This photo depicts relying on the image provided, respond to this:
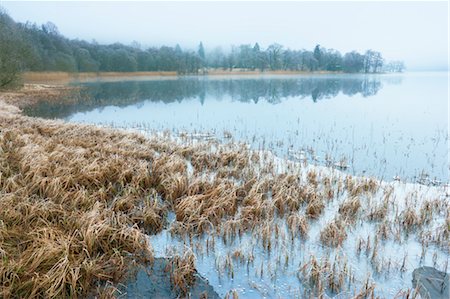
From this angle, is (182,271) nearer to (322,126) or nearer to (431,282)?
(431,282)

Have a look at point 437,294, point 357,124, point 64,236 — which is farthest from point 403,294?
point 357,124

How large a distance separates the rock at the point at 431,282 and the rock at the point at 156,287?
2516 millimetres

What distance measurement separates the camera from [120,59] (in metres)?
82.8

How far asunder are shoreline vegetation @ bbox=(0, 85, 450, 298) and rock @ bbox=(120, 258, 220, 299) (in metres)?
0.10

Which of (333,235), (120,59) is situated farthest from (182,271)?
(120,59)

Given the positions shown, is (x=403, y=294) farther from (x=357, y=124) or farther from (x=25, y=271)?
(x=357, y=124)

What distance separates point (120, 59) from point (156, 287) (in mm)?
86558

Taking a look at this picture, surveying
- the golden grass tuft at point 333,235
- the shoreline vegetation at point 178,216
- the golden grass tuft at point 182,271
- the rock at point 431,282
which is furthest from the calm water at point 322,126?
the golden grass tuft at point 182,271

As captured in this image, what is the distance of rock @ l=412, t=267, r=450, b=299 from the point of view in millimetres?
3971

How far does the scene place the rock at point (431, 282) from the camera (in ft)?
13.0

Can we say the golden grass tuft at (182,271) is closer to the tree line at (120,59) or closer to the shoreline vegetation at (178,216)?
the shoreline vegetation at (178,216)

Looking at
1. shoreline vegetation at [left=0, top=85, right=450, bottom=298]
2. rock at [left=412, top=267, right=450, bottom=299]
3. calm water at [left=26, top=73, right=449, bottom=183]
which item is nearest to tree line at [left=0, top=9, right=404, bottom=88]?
calm water at [left=26, top=73, right=449, bottom=183]

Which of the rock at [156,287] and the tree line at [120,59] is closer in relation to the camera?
the rock at [156,287]

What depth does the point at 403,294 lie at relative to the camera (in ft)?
12.4
